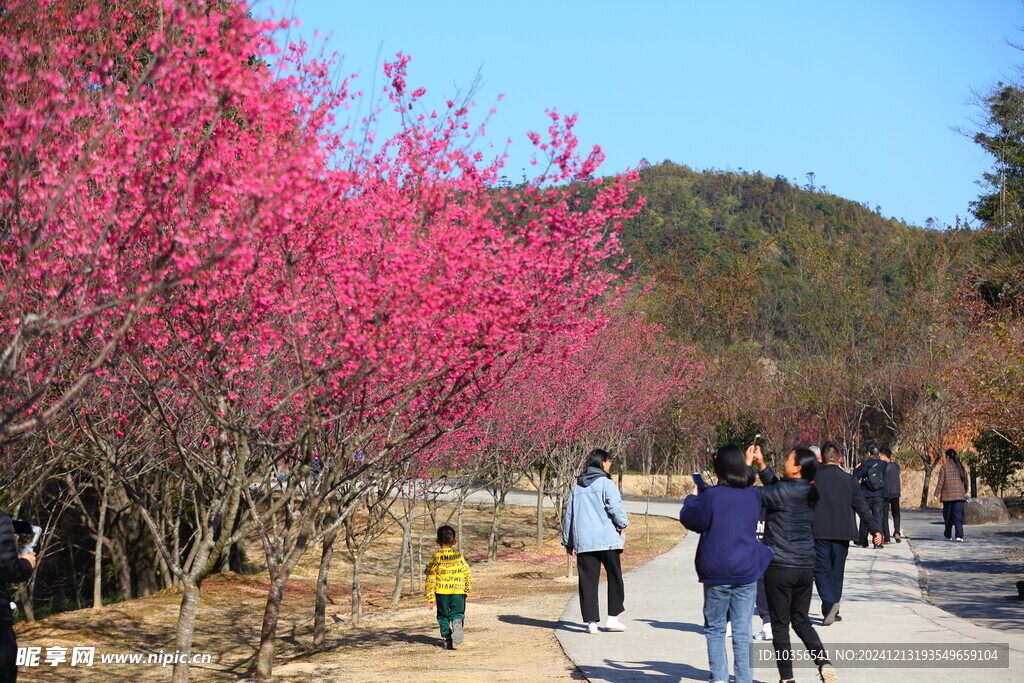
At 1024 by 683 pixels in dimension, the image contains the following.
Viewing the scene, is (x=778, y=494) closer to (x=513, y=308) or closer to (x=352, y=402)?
(x=513, y=308)

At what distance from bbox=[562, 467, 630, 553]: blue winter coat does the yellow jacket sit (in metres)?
1.10

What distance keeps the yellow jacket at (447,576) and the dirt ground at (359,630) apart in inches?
22.5

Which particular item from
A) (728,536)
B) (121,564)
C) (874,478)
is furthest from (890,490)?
(121,564)

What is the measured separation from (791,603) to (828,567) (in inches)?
99.2

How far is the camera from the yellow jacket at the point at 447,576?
→ 34.3ft

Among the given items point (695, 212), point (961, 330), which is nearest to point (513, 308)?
point (961, 330)

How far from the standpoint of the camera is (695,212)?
110188 millimetres

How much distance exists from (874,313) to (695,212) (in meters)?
68.4

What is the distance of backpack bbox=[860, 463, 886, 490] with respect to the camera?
17344 millimetres

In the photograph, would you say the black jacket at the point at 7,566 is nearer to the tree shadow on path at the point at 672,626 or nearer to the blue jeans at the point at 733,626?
the blue jeans at the point at 733,626

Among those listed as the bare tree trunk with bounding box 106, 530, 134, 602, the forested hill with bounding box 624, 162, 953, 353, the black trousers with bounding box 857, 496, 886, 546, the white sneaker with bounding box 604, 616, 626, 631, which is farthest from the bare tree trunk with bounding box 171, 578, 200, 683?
the forested hill with bounding box 624, 162, 953, 353

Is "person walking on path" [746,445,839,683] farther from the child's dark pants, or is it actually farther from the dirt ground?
the child's dark pants

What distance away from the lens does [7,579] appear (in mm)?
5785

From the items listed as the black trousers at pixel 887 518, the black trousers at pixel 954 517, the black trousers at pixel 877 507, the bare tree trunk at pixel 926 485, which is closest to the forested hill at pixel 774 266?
the bare tree trunk at pixel 926 485
